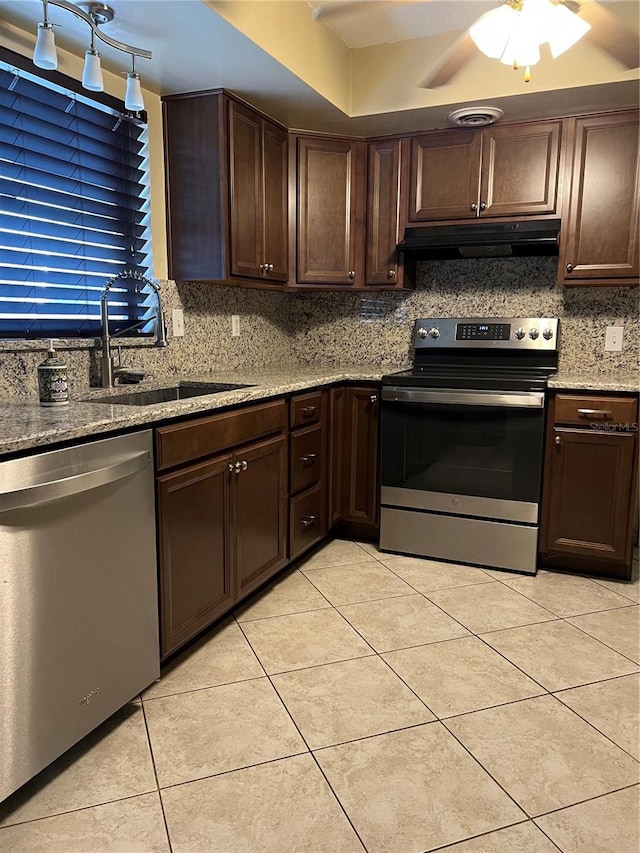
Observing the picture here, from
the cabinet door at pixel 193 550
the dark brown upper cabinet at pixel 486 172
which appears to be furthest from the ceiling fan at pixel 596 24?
the cabinet door at pixel 193 550

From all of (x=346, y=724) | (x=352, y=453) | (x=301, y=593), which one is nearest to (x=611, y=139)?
(x=352, y=453)

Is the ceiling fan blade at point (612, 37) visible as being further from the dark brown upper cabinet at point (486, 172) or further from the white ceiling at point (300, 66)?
the dark brown upper cabinet at point (486, 172)

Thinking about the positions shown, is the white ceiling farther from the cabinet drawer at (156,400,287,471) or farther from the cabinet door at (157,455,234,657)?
the cabinet door at (157,455,234,657)

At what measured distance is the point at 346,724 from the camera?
5.96 feet

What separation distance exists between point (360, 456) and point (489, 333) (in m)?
0.95

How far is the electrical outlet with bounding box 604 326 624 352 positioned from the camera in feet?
10.4

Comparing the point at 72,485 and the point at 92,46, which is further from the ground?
the point at 92,46

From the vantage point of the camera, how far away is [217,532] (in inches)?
86.1

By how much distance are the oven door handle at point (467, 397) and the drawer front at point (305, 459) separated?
1.32 feet

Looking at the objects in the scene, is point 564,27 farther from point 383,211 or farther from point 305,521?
point 305,521

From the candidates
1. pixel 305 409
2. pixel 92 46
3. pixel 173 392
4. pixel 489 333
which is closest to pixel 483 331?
pixel 489 333

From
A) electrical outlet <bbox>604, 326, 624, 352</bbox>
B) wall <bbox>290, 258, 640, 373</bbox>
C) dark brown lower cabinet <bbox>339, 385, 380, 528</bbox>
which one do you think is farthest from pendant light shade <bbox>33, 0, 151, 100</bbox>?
electrical outlet <bbox>604, 326, 624, 352</bbox>

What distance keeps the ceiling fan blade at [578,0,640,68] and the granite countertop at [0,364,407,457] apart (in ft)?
5.34

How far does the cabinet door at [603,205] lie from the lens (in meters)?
2.81
